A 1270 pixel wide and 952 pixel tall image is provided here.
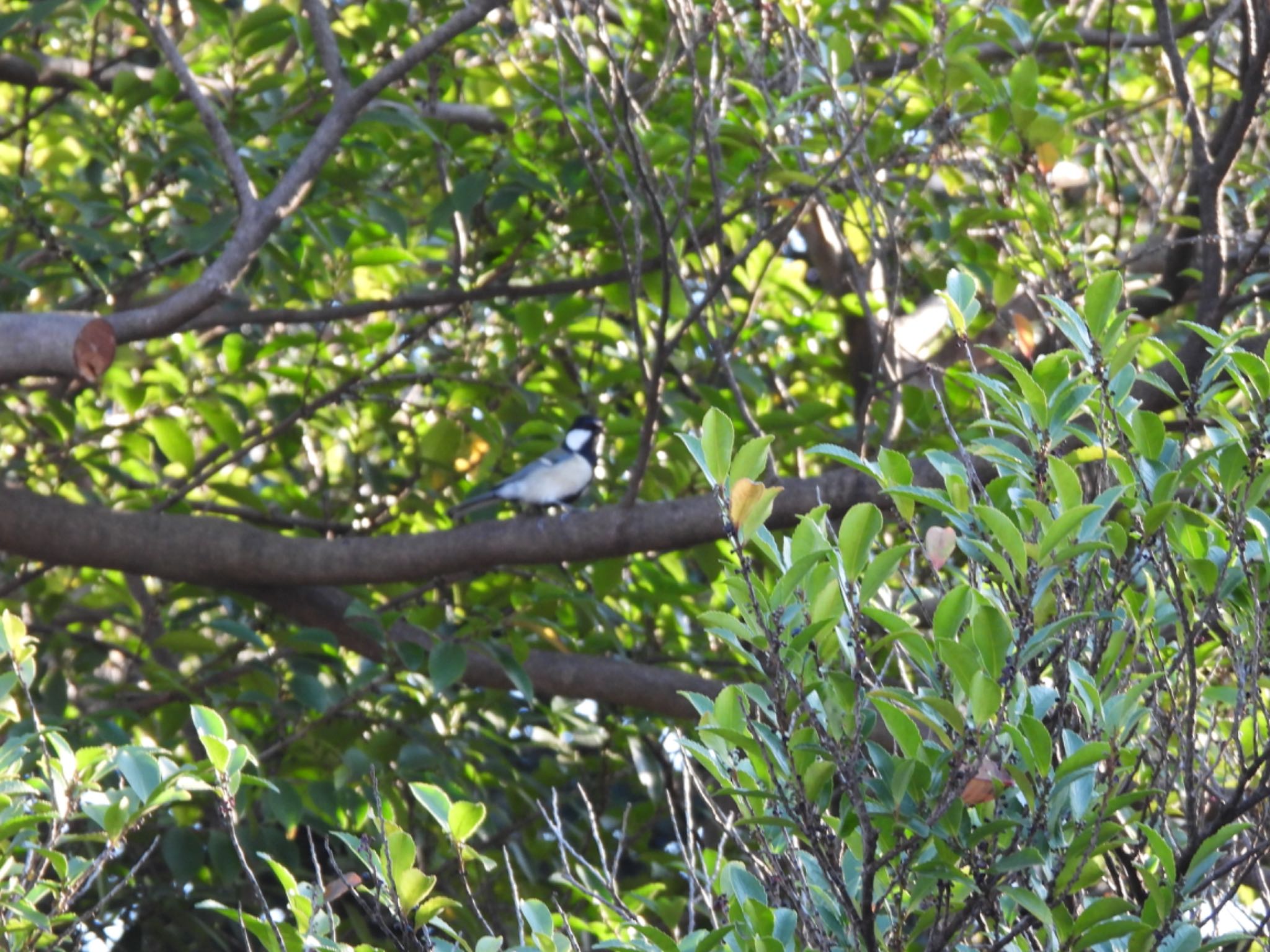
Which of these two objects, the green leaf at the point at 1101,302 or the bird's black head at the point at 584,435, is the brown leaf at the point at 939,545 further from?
the bird's black head at the point at 584,435

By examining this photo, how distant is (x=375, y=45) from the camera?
12.9ft

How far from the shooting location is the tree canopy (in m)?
1.45

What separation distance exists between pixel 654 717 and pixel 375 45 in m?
2.14

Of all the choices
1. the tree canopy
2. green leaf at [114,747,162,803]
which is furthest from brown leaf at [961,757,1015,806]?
green leaf at [114,747,162,803]

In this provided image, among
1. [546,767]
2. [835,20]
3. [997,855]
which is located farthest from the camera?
[546,767]

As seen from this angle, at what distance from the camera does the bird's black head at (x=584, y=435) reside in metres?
4.07

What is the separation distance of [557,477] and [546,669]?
1.42m

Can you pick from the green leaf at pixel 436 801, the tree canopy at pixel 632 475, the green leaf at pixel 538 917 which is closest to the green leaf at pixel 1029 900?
the tree canopy at pixel 632 475

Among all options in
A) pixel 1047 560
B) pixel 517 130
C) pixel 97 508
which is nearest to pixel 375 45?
pixel 517 130

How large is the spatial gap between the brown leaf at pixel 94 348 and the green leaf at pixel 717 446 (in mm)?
1823

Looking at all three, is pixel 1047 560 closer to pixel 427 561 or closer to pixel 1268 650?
pixel 1268 650

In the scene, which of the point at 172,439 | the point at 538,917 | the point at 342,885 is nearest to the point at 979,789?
the point at 538,917

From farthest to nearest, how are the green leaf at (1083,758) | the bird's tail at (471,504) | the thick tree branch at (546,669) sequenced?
the bird's tail at (471,504) → the thick tree branch at (546,669) → the green leaf at (1083,758)

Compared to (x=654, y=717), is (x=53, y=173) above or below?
above
